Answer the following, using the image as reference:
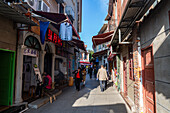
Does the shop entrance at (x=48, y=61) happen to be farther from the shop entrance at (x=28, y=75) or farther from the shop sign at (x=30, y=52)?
the shop sign at (x=30, y=52)

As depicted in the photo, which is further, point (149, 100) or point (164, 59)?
point (149, 100)

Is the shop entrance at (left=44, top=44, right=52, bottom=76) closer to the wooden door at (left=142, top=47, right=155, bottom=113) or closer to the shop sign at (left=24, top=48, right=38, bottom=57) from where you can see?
the shop sign at (left=24, top=48, right=38, bottom=57)

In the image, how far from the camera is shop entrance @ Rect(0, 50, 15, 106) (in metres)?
5.78

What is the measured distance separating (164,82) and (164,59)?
1.65ft

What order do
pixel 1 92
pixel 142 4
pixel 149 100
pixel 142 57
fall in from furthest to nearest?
pixel 1 92
pixel 142 57
pixel 149 100
pixel 142 4

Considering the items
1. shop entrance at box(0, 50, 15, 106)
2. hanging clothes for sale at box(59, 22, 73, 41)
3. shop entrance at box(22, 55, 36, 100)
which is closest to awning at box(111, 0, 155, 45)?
hanging clothes for sale at box(59, 22, 73, 41)

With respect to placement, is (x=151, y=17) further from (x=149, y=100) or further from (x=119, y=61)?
(x=119, y=61)

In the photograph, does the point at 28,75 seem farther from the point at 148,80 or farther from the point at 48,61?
the point at 148,80

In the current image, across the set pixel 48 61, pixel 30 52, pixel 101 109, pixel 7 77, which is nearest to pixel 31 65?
pixel 30 52

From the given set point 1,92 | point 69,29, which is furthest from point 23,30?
point 1,92

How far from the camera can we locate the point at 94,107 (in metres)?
5.94

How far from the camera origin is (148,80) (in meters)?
3.93

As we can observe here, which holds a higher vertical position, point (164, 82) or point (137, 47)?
point (137, 47)

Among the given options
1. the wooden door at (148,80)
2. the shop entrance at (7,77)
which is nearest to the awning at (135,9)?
the wooden door at (148,80)
